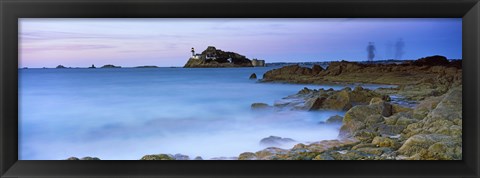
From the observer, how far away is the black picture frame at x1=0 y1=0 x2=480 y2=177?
2.38 metres

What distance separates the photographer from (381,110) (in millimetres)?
2590

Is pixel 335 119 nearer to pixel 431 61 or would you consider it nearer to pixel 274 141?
pixel 274 141

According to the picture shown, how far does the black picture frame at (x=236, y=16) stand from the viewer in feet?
7.81

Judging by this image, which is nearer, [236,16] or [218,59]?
[236,16]

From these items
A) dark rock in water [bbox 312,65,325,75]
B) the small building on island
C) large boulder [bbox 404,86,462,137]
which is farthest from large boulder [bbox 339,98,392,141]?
the small building on island

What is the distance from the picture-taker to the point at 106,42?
8.41ft

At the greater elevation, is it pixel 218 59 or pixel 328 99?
pixel 218 59

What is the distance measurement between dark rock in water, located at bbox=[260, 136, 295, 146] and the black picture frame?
0.36 feet

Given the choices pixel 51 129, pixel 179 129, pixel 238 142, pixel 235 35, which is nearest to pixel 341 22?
pixel 235 35

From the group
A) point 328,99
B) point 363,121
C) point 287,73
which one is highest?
point 287,73

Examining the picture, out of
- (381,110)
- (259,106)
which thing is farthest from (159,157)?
(381,110)

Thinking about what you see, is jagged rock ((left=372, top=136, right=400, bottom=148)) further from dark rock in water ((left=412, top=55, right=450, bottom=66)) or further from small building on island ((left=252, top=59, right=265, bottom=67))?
small building on island ((left=252, top=59, right=265, bottom=67))

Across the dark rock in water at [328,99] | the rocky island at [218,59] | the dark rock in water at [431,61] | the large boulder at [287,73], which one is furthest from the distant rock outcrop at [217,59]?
the dark rock in water at [431,61]

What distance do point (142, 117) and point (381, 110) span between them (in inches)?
49.8
